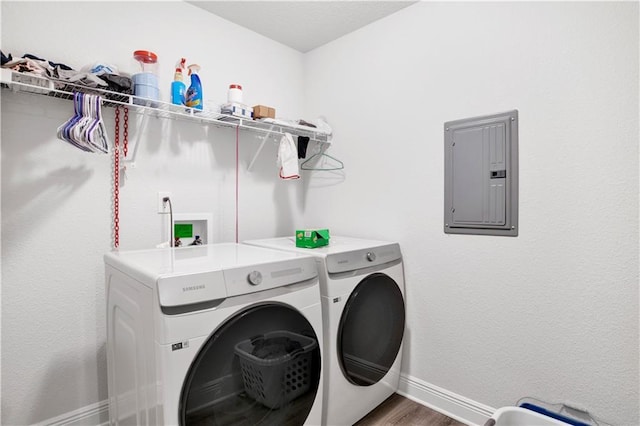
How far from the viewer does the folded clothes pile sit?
132 cm

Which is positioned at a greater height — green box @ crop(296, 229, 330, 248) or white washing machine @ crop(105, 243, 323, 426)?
green box @ crop(296, 229, 330, 248)

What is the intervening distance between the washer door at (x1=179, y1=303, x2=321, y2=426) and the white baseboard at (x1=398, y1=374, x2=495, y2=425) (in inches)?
33.6

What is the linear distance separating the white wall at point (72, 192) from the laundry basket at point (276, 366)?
3.11ft

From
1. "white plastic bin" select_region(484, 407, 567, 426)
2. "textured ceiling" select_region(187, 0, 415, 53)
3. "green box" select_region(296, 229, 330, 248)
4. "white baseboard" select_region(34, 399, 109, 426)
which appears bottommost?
"white baseboard" select_region(34, 399, 109, 426)

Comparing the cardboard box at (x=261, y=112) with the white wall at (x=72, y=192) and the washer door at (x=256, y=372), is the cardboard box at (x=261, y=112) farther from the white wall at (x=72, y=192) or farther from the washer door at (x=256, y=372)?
the washer door at (x=256, y=372)

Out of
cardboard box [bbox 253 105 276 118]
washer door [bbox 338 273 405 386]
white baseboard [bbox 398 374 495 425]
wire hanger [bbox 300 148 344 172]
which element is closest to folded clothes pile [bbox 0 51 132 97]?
cardboard box [bbox 253 105 276 118]

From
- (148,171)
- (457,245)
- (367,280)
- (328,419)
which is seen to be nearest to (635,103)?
(457,245)

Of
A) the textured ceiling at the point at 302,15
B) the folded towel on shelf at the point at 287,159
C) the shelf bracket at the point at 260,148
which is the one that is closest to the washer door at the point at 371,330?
the folded towel on shelf at the point at 287,159

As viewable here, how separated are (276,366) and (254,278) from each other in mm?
341

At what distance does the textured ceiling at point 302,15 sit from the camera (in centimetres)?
201

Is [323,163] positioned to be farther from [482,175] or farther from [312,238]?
[482,175]

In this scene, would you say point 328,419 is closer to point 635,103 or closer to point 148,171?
point 148,171

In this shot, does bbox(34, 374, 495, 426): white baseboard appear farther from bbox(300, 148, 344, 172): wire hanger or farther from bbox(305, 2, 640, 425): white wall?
bbox(300, 148, 344, 172): wire hanger

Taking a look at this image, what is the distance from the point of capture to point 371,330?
5.73 ft
